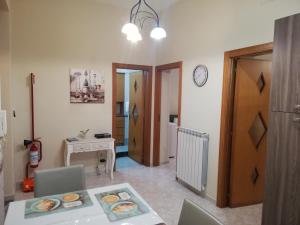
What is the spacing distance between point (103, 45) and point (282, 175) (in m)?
3.42

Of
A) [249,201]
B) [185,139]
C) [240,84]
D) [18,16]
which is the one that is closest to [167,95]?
[185,139]

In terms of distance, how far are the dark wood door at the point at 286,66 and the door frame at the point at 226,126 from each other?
37.8 inches

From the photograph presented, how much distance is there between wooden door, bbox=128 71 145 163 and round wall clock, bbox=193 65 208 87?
153cm

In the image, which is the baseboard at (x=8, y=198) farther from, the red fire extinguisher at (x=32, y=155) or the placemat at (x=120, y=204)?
the placemat at (x=120, y=204)

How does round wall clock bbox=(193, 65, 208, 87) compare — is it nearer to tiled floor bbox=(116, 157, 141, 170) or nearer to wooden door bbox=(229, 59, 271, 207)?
wooden door bbox=(229, 59, 271, 207)

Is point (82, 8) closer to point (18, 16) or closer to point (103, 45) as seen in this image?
point (103, 45)

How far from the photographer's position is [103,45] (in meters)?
4.08

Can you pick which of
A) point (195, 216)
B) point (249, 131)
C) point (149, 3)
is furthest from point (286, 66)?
point (149, 3)

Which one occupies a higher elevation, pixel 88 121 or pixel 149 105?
pixel 149 105

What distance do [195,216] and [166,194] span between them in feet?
7.03

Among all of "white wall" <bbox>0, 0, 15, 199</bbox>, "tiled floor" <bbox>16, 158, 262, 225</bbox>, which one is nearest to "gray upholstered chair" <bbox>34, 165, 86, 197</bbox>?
"tiled floor" <bbox>16, 158, 262, 225</bbox>

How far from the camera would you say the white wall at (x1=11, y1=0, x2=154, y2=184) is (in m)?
3.52

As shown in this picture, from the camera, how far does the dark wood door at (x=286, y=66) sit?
1672 mm

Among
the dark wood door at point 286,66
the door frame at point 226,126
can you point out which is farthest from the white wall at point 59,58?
the dark wood door at point 286,66
